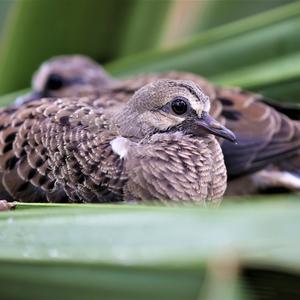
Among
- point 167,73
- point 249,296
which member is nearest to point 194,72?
point 167,73

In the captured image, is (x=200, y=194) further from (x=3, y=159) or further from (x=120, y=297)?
(x=120, y=297)

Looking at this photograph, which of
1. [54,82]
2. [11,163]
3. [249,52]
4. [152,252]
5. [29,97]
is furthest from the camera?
[54,82]

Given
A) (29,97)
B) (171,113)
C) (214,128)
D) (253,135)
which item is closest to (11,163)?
(171,113)

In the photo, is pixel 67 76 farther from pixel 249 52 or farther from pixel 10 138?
pixel 10 138

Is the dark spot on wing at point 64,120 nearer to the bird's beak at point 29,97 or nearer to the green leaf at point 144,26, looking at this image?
the bird's beak at point 29,97

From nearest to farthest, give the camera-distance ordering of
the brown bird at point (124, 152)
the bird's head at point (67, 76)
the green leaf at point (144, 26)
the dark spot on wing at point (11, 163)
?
the brown bird at point (124, 152) → the dark spot on wing at point (11, 163) → the green leaf at point (144, 26) → the bird's head at point (67, 76)

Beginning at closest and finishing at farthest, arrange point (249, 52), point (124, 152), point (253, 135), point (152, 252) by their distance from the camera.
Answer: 1. point (152, 252)
2. point (124, 152)
3. point (253, 135)
4. point (249, 52)

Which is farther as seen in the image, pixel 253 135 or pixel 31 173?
pixel 253 135

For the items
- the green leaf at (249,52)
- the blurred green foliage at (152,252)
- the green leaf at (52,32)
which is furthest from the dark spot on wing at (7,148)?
the green leaf at (249,52)
